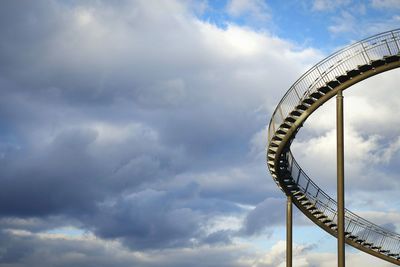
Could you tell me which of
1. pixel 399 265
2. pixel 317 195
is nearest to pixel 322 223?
pixel 317 195

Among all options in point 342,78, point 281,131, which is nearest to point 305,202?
point 281,131

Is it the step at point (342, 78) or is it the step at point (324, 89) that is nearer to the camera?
the step at point (342, 78)

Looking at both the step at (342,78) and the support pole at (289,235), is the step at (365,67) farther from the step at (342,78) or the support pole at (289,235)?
the support pole at (289,235)

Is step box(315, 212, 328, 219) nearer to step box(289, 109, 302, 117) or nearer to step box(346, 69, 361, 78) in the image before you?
step box(289, 109, 302, 117)

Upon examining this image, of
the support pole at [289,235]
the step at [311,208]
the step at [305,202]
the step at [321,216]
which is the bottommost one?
the support pole at [289,235]

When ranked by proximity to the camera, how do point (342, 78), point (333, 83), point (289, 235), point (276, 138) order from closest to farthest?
1. point (342, 78)
2. point (333, 83)
3. point (276, 138)
4. point (289, 235)

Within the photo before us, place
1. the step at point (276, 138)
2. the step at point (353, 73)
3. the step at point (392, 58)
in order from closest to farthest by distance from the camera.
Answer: the step at point (392, 58)
the step at point (353, 73)
the step at point (276, 138)

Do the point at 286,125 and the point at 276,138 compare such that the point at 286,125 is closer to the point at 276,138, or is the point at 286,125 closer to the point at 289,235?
the point at 276,138

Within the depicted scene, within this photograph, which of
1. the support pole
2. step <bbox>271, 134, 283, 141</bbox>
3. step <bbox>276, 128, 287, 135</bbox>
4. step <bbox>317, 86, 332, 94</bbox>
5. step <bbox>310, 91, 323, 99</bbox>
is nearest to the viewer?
step <bbox>317, 86, 332, 94</bbox>

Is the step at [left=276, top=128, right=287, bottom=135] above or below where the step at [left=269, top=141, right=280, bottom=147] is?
above

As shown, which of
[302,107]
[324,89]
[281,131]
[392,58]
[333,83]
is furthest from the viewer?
[281,131]

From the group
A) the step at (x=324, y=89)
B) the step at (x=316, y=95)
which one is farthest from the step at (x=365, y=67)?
the step at (x=316, y=95)

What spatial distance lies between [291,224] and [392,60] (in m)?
9.89

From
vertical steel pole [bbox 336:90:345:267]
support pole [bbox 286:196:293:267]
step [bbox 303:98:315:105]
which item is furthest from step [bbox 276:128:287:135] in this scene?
support pole [bbox 286:196:293:267]
